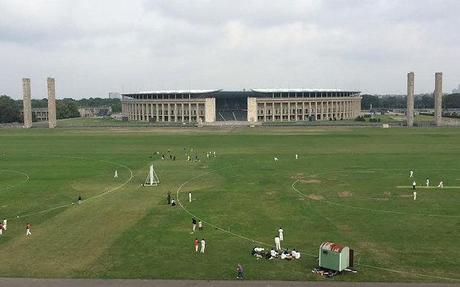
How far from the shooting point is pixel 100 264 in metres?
32.2

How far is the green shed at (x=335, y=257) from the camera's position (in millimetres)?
29828

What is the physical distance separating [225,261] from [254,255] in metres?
2.30

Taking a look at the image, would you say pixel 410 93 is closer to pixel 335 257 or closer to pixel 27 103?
pixel 27 103

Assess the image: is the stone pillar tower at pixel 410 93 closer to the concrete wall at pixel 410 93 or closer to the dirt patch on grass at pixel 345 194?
the concrete wall at pixel 410 93

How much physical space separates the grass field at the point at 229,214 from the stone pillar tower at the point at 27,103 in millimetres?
101512

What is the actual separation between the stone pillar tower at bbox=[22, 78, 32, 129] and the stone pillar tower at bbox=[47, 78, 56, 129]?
775 cm

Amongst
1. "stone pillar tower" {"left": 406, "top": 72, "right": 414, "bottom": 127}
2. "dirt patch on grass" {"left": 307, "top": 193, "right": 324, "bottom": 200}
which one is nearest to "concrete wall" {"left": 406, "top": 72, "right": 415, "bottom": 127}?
"stone pillar tower" {"left": 406, "top": 72, "right": 414, "bottom": 127}

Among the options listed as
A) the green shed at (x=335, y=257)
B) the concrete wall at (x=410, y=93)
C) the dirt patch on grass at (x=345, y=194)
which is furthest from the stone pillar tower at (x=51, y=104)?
the green shed at (x=335, y=257)

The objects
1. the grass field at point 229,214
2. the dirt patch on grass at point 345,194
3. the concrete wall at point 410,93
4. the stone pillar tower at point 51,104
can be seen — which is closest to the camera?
the grass field at point 229,214

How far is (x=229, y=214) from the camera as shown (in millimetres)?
45750

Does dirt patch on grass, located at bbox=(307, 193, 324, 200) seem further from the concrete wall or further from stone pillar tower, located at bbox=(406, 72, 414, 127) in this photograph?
the concrete wall

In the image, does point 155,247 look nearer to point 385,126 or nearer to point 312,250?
point 312,250

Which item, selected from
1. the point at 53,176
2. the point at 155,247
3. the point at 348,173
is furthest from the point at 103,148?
the point at 155,247

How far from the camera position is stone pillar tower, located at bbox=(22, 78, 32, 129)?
182 meters
